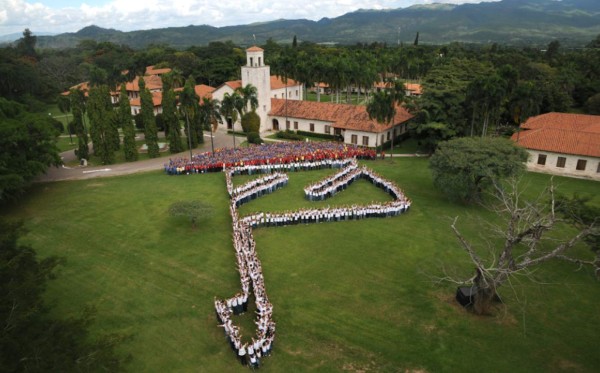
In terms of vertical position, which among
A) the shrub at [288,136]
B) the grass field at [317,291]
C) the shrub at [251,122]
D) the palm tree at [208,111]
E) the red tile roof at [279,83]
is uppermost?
the red tile roof at [279,83]

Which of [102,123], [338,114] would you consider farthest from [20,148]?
[338,114]

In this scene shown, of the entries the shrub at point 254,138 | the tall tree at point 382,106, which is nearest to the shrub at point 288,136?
the shrub at point 254,138

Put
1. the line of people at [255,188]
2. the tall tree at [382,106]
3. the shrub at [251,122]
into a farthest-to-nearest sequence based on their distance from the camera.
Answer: the shrub at [251,122] < the tall tree at [382,106] < the line of people at [255,188]

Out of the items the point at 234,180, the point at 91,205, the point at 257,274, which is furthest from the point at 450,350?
the point at 91,205

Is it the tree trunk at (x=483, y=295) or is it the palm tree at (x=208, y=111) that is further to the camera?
the palm tree at (x=208, y=111)

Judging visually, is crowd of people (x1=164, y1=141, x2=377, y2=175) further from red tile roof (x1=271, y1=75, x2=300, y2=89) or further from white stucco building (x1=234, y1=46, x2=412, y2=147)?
red tile roof (x1=271, y1=75, x2=300, y2=89)

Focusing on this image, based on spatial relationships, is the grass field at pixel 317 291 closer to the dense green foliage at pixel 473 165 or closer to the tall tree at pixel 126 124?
the dense green foliage at pixel 473 165

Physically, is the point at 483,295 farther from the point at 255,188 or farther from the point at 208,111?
the point at 208,111
